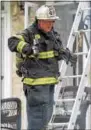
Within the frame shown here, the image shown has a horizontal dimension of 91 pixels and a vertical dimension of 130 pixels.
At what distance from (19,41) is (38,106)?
81cm

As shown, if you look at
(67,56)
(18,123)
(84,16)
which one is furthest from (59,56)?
(84,16)

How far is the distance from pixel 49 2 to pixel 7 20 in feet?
3.19

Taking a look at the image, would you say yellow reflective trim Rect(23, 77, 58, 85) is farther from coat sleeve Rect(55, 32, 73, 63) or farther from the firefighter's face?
the firefighter's face

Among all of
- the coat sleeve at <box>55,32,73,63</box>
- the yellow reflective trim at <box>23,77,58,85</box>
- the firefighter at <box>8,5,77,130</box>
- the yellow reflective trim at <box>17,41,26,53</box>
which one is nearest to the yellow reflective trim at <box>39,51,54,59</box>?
the firefighter at <box>8,5,77,130</box>

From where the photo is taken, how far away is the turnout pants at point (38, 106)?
5.82 m

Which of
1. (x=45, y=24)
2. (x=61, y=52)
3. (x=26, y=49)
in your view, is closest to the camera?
(x=26, y=49)

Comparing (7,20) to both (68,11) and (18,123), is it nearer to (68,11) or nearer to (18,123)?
(68,11)

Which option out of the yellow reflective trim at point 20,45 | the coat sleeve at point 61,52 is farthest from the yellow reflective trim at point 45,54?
the yellow reflective trim at point 20,45

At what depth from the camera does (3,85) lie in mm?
9805

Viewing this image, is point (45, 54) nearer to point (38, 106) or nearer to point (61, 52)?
point (61, 52)

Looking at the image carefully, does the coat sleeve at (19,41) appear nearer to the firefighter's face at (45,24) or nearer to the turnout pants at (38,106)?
the firefighter's face at (45,24)

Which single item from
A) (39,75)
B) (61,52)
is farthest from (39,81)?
(61,52)

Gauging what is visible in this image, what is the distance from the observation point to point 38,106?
231 inches

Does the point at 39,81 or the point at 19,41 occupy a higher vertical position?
the point at 19,41
